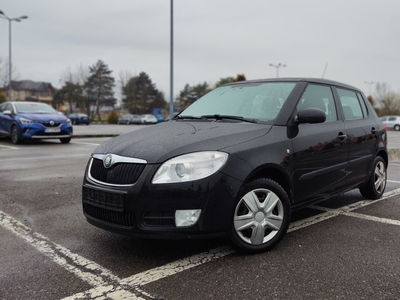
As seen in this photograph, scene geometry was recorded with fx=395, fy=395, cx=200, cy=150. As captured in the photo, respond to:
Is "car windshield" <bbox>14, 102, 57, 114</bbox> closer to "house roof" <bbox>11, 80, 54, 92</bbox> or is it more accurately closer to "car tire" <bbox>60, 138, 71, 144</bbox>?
"car tire" <bbox>60, 138, 71, 144</bbox>

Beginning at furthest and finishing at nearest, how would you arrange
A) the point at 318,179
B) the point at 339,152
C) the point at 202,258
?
the point at 339,152 < the point at 318,179 < the point at 202,258

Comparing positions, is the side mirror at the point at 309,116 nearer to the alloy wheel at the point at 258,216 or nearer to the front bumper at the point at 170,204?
the alloy wheel at the point at 258,216

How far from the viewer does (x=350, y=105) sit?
500 centimetres

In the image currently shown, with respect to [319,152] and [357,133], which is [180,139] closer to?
[319,152]

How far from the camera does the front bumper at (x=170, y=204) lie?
2988 mm

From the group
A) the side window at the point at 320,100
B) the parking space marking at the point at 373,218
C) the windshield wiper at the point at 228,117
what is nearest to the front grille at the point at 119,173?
the windshield wiper at the point at 228,117

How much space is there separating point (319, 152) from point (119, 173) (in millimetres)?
2056

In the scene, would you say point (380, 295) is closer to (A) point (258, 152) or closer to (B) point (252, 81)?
(A) point (258, 152)

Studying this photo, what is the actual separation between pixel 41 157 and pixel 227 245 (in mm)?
7664

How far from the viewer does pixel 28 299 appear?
258cm

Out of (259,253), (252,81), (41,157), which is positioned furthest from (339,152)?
(41,157)

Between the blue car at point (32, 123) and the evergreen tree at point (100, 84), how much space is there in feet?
190

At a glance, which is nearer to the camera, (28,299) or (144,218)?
(28,299)

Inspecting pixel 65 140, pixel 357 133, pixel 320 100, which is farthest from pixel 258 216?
pixel 65 140
